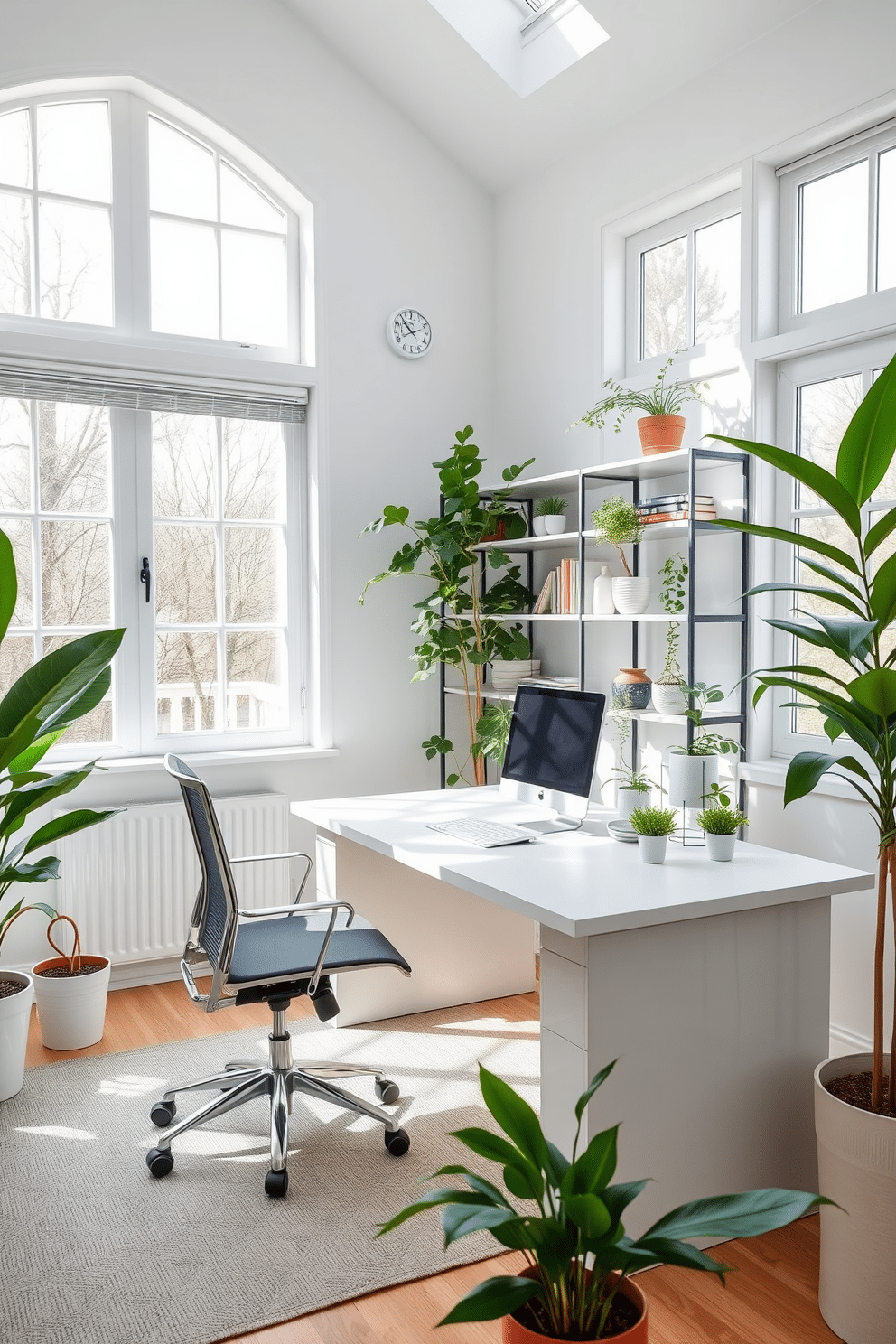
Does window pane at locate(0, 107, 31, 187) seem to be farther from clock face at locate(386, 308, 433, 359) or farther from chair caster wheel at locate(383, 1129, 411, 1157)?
chair caster wheel at locate(383, 1129, 411, 1157)

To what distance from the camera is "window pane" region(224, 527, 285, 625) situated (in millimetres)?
4281

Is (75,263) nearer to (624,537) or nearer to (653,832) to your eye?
(624,537)

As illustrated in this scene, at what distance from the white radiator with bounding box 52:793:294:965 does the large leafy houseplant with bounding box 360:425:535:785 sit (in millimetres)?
924

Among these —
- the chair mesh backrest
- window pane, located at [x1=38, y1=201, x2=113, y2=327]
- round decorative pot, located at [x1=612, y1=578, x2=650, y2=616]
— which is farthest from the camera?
window pane, located at [x1=38, y1=201, x2=113, y2=327]

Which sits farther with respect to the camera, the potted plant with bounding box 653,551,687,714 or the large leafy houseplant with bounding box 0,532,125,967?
the potted plant with bounding box 653,551,687,714

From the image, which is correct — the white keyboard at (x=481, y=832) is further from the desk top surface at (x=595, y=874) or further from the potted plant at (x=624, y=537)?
the potted plant at (x=624, y=537)

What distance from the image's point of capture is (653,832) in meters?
2.59

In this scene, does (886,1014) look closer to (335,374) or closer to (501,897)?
(501,897)

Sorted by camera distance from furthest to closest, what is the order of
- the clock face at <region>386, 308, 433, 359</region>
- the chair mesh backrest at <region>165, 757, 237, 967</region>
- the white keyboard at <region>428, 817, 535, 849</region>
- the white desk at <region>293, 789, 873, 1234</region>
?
the clock face at <region>386, 308, 433, 359</region> → the white keyboard at <region>428, 817, 535, 849</region> → the chair mesh backrest at <region>165, 757, 237, 967</region> → the white desk at <region>293, 789, 873, 1234</region>

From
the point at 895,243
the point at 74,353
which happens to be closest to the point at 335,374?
the point at 74,353

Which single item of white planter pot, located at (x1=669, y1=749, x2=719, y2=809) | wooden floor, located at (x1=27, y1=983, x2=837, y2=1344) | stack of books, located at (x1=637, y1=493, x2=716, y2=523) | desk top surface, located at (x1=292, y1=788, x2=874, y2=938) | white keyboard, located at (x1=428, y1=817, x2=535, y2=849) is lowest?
wooden floor, located at (x1=27, y1=983, x2=837, y2=1344)

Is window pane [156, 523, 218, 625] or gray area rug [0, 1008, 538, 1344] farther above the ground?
window pane [156, 523, 218, 625]

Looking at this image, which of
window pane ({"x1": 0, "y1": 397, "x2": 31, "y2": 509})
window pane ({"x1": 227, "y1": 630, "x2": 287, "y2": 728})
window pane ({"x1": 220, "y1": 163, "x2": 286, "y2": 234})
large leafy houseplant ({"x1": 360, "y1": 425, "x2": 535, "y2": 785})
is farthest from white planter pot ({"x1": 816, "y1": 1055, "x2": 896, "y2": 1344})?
window pane ({"x1": 220, "y1": 163, "x2": 286, "y2": 234})

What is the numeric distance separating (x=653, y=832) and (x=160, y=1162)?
139 cm
